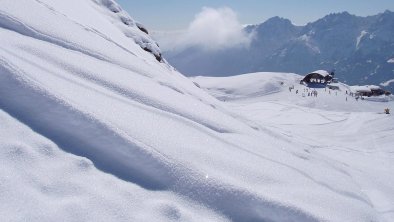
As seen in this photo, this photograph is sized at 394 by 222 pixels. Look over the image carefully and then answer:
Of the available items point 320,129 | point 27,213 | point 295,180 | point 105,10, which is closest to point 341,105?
point 320,129

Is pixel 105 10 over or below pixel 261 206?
over

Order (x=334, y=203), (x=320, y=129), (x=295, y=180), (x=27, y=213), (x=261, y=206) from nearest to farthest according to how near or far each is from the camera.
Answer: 1. (x=27, y=213)
2. (x=261, y=206)
3. (x=334, y=203)
4. (x=295, y=180)
5. (x=320, y=129)

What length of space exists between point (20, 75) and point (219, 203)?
2.76 meters

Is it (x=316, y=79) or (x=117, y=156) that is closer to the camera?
(x=117, y=156)

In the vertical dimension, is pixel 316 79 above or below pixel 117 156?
above

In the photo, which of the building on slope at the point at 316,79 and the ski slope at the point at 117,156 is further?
the building on slope at the point at 316,79

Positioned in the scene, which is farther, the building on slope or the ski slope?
the building on slope

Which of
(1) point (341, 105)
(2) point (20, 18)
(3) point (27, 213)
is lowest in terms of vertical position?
(3) point (27, 213)

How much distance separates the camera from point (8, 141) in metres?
3.52

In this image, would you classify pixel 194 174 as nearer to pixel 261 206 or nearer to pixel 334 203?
pixel 261 206

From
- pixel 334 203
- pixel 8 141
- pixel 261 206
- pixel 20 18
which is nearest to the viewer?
pixel 8 141

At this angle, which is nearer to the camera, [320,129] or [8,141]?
[8,141]

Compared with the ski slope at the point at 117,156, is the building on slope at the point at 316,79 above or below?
above

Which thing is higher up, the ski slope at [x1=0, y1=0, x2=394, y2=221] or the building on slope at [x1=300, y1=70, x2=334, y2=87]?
the building on slope at [x1=300, y1=70, x2=334, y2=87]
